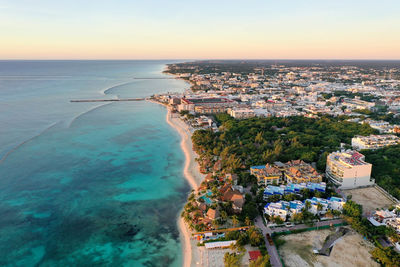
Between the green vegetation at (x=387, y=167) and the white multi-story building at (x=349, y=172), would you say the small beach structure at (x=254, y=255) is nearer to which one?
the white multi-story building at (x=349, y=172)

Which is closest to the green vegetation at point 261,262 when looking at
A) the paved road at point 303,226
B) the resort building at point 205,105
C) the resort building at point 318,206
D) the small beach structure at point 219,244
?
the small beach structure at point 219,244

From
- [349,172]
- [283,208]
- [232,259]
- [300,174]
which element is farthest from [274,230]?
[349,172]

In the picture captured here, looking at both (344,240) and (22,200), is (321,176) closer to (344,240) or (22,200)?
(344,240)

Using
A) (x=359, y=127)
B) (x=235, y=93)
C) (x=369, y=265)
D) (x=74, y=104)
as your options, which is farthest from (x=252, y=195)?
(x=235, y=93)

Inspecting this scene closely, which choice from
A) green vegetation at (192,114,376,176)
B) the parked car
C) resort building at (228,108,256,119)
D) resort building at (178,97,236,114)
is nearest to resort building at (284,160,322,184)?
green vegetation at (192,114,376,176)

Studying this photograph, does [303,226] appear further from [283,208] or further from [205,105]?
[205,105]

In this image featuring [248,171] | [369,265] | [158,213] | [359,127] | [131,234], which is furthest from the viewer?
[359,127]

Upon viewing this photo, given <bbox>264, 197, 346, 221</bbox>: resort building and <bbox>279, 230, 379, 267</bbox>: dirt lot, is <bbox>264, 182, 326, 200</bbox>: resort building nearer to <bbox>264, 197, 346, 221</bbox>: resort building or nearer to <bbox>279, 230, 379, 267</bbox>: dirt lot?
<bbox>264, 197, 346, 221</bbox>: resort building
